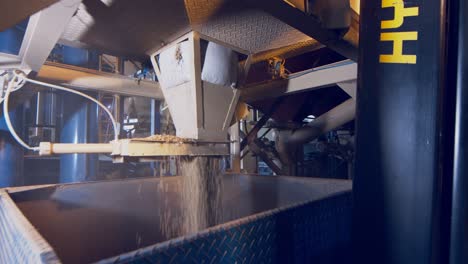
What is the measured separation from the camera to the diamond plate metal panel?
2.39 feet

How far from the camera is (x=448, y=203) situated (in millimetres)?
831

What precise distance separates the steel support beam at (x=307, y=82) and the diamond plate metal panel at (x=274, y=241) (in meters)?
1.62

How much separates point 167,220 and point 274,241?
5.05ft

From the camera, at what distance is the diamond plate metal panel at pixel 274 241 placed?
0.73 m

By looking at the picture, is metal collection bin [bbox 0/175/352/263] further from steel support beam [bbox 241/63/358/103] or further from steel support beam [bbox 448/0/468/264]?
steel support beam [bbox 241/63/358/103]

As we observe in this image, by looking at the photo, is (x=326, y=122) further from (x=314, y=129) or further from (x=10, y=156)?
(x=10, y=156)

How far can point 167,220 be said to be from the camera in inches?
92.2

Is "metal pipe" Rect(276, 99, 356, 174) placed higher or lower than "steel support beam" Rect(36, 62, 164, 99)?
lower

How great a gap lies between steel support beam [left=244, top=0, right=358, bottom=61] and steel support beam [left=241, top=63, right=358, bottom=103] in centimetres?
28

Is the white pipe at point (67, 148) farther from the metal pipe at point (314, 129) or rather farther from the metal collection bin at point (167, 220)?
the metal pipe at point (314, 129)

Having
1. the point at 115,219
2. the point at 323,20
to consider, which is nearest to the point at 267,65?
the point at 323,20

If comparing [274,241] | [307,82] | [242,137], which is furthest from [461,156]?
[242,137]

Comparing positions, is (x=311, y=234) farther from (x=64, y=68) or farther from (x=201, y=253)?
(x=64, y=68)

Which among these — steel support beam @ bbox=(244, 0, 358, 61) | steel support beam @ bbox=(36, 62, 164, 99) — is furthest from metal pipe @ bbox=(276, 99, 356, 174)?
steel support beam @ bbox=(36, 62, 164, 99)
